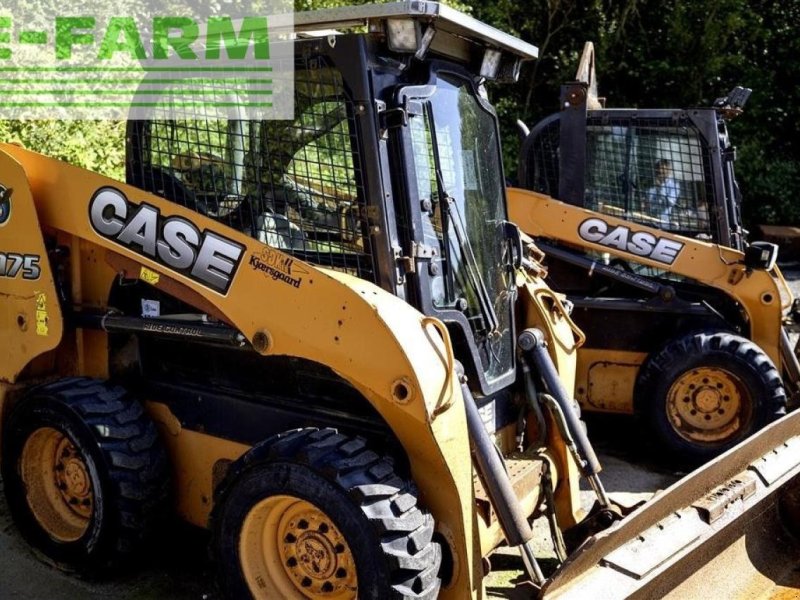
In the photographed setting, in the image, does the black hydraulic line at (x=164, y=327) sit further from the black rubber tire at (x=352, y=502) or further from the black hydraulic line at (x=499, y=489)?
the black hydraulic line at (x=499, y=489)

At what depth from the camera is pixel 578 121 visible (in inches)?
260

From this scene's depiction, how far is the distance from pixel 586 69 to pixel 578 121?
0.54 meters

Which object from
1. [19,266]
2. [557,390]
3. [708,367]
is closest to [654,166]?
[708,367]

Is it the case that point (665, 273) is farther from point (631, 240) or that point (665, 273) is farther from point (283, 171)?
point (283, 171)

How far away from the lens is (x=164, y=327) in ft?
12.4

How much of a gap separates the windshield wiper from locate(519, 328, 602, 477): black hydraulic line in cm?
19

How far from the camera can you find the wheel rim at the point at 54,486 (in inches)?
157

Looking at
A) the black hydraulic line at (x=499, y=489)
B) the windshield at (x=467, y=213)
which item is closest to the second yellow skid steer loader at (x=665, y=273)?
the windshield at (x=467, y=213)

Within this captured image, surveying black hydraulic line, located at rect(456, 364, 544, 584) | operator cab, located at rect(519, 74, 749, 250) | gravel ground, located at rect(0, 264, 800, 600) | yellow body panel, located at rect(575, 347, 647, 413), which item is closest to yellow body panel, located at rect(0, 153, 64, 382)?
gravel ground, located at rect(0, 264, 800, 600)

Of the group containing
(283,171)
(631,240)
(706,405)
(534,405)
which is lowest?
(706,405)

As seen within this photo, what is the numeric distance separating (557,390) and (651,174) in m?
3.12

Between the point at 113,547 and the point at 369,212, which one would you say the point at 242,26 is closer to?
the point at 369,212

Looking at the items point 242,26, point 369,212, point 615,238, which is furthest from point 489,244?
point 615,238

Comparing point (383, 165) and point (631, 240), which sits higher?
point (383, 165)
